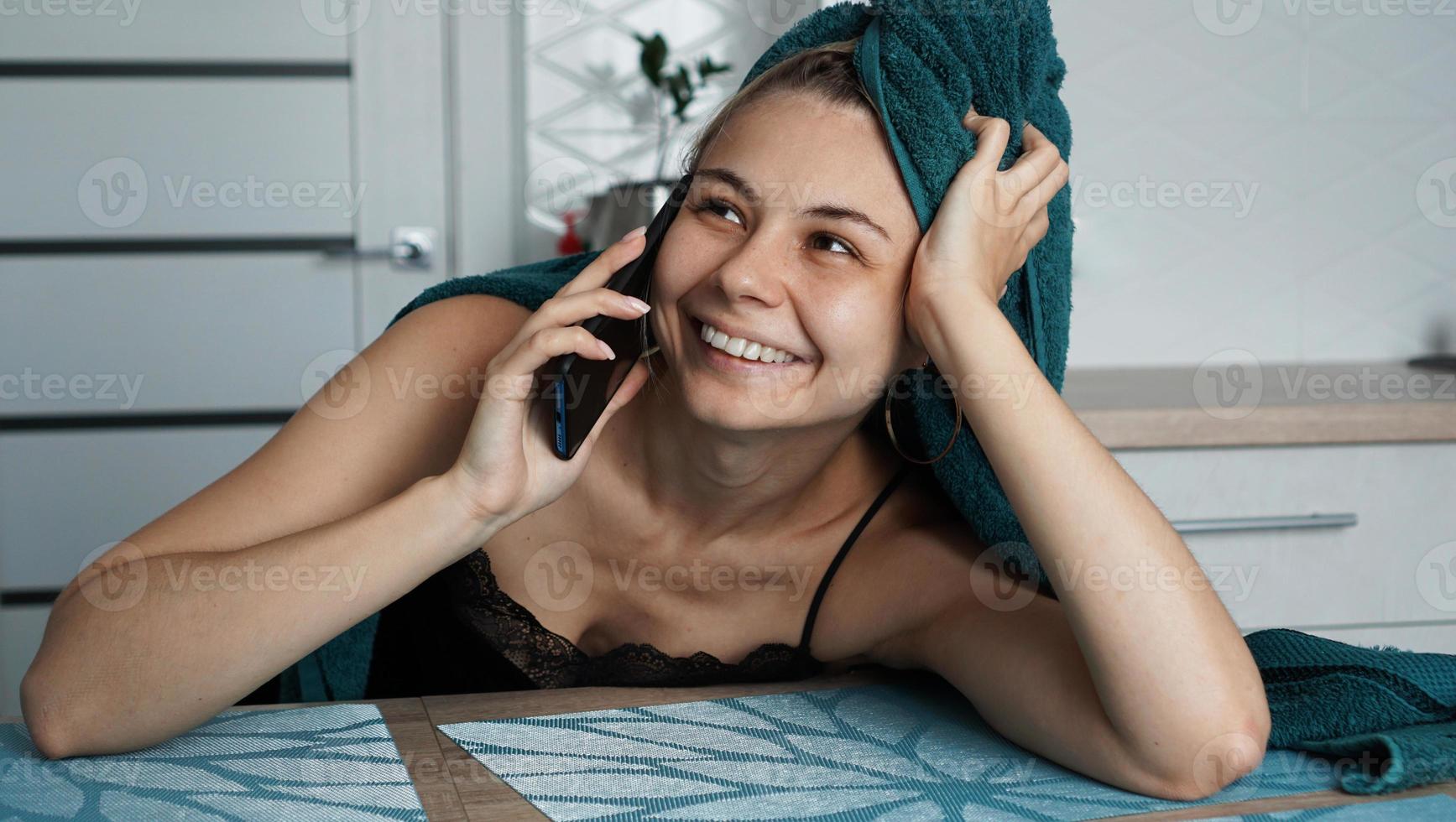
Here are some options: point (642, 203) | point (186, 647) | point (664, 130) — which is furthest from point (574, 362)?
point (664, 130)

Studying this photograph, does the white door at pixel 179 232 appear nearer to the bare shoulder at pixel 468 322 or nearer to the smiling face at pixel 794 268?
the bare shoulder at pixel 468 322

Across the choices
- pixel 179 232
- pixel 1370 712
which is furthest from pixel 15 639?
pixel 1370 712

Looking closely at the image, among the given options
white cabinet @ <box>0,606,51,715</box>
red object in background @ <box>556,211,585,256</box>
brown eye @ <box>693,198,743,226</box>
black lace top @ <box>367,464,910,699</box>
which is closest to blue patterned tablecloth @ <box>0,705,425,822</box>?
black lace top @ <box>367,464,910,699</box>

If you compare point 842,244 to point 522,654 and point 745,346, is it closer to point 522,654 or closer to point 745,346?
point 745,346

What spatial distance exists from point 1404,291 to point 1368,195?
20 centimetres

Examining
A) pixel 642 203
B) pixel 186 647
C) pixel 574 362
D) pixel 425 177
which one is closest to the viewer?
pixel 186 647

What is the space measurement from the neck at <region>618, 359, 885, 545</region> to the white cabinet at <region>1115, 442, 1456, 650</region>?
2.29ft

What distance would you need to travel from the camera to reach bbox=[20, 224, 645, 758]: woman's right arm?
0.84 m

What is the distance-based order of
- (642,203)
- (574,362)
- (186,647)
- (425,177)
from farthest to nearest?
(425,177) < (642,203) < (574,362) < (186,647)

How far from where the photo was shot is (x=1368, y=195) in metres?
2.39

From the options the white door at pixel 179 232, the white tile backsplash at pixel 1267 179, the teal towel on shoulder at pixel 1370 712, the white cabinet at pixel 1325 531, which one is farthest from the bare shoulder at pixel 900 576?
the white door at pixel 179 232

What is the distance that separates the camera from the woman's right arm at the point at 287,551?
84 centimetres

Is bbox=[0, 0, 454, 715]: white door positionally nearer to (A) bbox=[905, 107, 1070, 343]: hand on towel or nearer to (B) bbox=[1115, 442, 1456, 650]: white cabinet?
(B) bbox=[1115, 442, 1456, 650]: white cabinet

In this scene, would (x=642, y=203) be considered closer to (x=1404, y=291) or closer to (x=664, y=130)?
(x=664, y=130)
